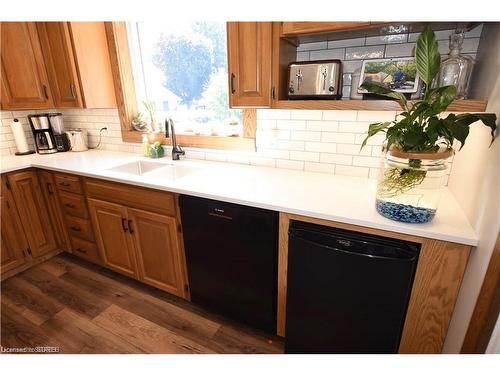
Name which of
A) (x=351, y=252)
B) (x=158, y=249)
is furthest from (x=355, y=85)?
(x=158, y=249)

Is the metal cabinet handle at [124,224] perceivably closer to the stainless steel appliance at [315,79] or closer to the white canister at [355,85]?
the stainless steel appliance at [315,79]

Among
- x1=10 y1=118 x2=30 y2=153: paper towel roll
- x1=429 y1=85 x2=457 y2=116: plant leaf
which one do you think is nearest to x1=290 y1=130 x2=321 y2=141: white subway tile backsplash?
x1=429 y1=85 x2=457 y2=116: plant leaf

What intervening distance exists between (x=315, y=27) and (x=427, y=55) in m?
0.57

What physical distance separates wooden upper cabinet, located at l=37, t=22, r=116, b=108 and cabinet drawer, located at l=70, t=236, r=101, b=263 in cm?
117

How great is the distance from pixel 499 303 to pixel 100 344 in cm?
195

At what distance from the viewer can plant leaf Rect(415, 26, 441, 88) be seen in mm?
851

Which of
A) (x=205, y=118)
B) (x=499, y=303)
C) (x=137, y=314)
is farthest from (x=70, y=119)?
(x=499, y=303)

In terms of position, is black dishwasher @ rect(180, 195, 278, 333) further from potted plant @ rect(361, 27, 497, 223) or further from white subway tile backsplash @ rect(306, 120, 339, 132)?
white subway tile backsplash @ rect(306, 120, 339, 132)

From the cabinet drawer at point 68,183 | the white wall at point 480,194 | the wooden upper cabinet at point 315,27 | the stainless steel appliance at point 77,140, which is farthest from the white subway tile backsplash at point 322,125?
the stainless steel appliance at point 77,140

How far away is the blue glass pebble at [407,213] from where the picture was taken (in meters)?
1.00

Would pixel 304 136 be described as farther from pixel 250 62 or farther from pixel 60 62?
pixel 60 62

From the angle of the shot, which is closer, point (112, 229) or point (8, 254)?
point (112, 229)

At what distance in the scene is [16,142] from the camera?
2.35 meters
